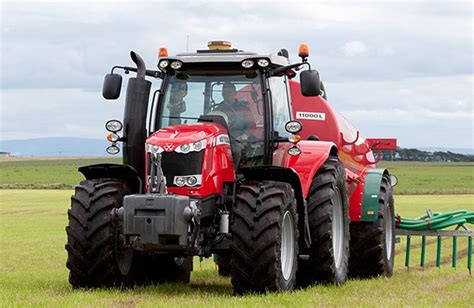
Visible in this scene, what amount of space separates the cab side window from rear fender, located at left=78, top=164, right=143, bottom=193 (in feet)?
5.69

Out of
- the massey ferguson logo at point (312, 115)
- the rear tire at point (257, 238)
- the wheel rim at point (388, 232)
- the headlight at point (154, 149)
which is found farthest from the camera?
the wheel rim at point (388, 232)

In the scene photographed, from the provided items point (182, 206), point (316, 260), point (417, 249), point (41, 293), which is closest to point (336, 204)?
point (316, 260)

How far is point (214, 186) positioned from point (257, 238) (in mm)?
910

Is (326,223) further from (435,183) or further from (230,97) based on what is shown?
(435,183)

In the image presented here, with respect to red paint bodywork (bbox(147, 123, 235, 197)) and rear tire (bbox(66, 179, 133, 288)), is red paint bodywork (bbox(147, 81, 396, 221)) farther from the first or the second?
rear tire (bbox(66, 179, 133, 288))

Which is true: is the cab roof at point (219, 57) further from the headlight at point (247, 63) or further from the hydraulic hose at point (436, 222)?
the hydraulic hose at point (436, 222)

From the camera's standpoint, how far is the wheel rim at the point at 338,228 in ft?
40.0

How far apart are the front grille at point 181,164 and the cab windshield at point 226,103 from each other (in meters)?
0.76

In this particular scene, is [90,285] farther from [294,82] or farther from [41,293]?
[294,82]

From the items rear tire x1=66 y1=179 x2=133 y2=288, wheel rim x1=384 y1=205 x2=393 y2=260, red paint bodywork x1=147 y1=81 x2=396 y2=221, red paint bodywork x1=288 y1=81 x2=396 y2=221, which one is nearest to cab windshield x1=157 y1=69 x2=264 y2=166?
red paint bodywork x1=147 y1=81 x2=396 y2=221

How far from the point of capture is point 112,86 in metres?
10.6

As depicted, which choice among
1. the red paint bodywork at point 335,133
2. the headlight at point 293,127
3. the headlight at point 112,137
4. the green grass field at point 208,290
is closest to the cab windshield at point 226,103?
the headlight at point 293,127

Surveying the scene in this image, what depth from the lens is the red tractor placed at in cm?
972

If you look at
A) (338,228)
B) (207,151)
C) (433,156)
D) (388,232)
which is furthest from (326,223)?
(433,156)
